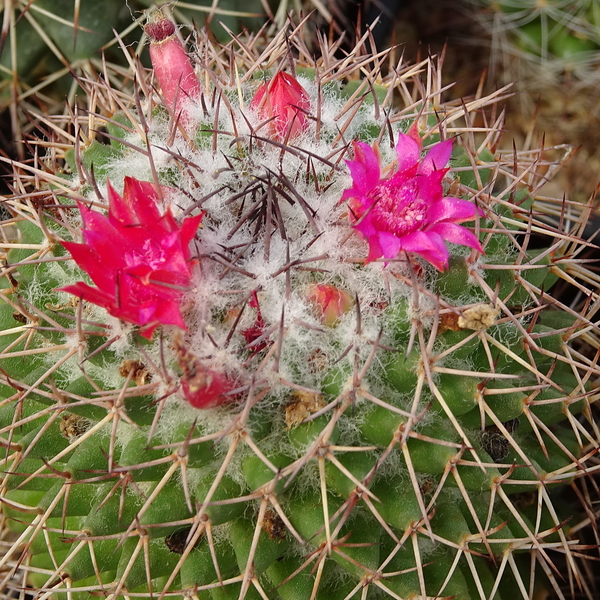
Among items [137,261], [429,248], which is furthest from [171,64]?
[429,248]

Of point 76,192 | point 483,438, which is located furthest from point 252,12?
point 483,438

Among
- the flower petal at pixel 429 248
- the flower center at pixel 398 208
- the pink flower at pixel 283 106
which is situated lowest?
the flower petal at pixel 429 248

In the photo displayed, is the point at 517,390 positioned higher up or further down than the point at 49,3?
further down

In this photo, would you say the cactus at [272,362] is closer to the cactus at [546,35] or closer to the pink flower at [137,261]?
the pink flower at [137,261]

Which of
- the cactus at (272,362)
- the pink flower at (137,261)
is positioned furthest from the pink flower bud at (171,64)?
the pink flower at (137,261)

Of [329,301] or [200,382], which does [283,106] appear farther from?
[200,382]

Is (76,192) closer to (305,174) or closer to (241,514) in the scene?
(305,174)

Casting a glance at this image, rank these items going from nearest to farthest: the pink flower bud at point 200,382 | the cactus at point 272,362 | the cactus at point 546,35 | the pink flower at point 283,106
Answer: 1. the pink flower bud at point 200,382
2. the cactus at point 272,362
3. the pink flower at point 283,106
4. the cactus at point 546,35

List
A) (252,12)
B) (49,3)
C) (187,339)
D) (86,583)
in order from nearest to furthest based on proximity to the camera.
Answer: (187,339), (86,583), (49,3), (252,12)
